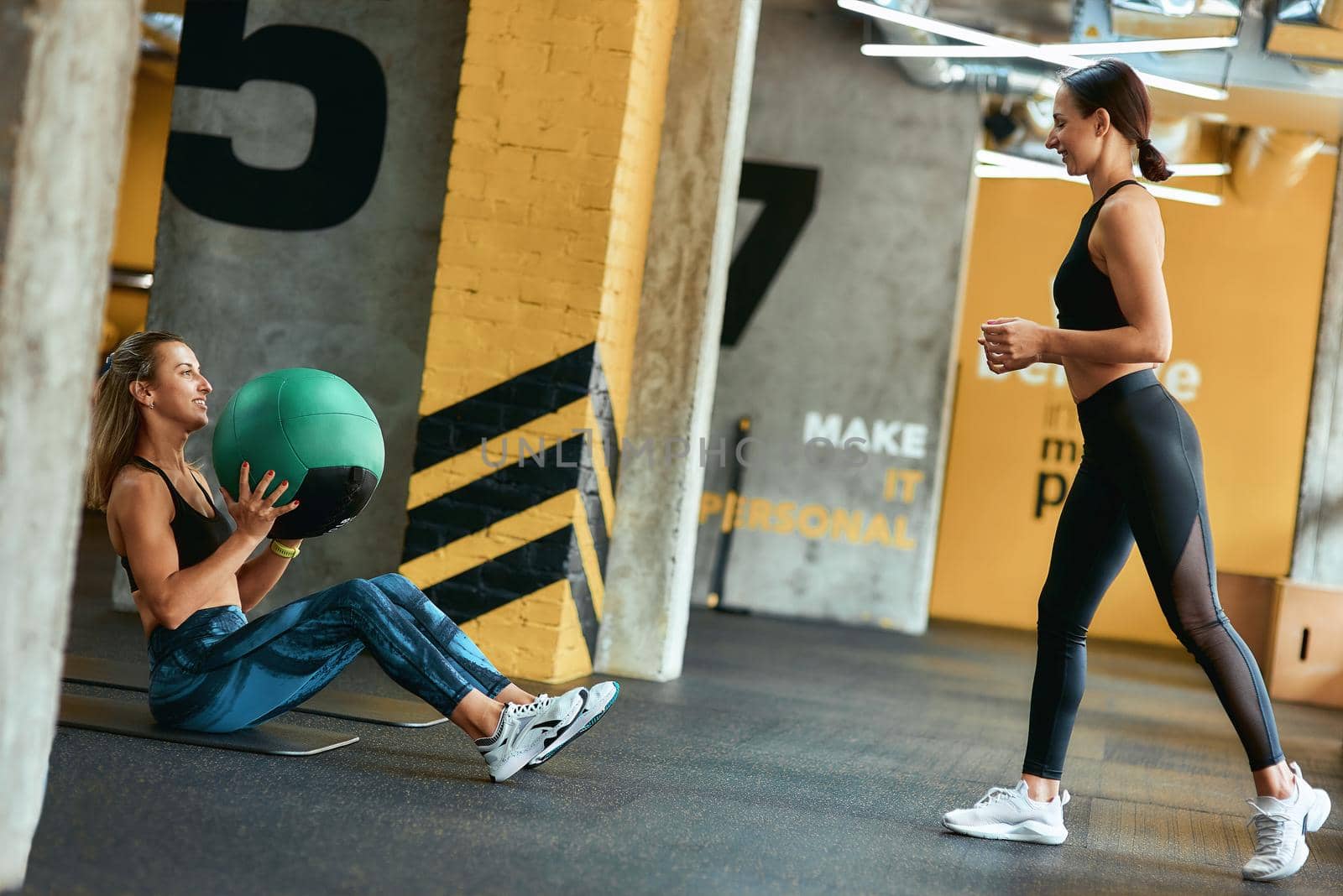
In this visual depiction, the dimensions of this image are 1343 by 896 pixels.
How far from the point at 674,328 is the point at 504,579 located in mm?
1048

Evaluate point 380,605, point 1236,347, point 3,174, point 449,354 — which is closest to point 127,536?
point 380,605

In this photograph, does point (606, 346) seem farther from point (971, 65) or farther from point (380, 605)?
point (971, 65)

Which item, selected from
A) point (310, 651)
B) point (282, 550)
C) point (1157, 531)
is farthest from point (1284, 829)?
point (282, 550)

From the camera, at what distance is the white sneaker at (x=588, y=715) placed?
286 cm

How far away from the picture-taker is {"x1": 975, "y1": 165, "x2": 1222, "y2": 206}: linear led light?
8.76m

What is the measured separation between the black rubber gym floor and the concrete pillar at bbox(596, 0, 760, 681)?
280mm

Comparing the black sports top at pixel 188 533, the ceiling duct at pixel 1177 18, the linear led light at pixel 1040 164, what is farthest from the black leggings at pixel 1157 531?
the linear led light at pixel 1040 164

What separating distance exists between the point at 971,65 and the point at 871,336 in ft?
5.13

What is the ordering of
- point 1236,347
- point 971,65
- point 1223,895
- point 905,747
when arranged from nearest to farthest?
point 1223,895
point 905,747
point 971,65
point 1236,347

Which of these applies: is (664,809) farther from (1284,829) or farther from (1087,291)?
(1087,291)

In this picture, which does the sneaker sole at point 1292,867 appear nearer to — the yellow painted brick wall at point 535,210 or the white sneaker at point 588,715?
the white sneaker at point 588,715

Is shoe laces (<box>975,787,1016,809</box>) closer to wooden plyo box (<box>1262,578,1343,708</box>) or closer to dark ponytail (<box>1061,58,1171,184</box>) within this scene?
dark ponytail (<box>1061,58,1171,184</box>)

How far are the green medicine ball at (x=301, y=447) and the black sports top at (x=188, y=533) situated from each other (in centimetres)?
16

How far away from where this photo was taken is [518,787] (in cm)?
285
